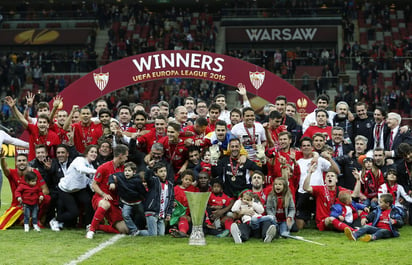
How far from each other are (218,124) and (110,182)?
1830 millimetres

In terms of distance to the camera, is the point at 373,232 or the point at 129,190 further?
the point at 129,190

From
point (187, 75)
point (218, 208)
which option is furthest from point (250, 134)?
point (187, 75)

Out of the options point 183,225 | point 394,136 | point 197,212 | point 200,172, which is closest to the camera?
point 197,212

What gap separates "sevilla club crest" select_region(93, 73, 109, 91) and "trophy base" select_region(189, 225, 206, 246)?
21.4ft

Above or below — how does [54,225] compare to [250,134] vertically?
below

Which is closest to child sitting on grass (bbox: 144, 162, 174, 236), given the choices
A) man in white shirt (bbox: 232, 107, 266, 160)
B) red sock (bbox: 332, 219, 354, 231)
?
man in white shirt (bbox: 232, 107, 266, 160)

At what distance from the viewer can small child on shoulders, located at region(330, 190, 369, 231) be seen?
10.3 metres

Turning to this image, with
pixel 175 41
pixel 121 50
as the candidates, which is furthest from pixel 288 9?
pixel 121 50

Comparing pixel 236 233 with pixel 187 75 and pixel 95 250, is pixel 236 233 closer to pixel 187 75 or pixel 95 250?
pixel 95 250

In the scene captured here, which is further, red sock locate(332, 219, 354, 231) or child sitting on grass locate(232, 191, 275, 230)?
red sock locate(332, 219, 354, 231)

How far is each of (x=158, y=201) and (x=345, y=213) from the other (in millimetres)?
2691

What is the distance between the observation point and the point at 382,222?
9.99 metres

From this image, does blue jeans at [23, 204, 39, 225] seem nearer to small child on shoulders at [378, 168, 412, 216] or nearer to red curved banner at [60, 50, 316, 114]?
red curved banner at [60, 50, 316, 114]

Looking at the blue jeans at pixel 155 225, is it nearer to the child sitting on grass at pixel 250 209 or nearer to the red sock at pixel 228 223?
the red sock at pixel 228 223
